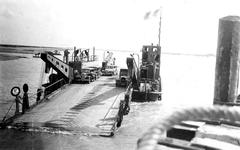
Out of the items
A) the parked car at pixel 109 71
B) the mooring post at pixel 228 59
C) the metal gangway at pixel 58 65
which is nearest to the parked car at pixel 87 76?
the metal gangway at pixel 58 65

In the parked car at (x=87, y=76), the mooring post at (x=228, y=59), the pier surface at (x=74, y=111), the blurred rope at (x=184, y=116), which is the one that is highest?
the mooring post at (x=228, y=59)

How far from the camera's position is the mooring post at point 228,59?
5.09 metres

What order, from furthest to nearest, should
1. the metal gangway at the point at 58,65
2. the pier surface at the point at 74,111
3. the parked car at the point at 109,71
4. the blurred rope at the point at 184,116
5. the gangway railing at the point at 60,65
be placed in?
the parked car at the point at 109,71, the gangway railing at the point at 60,65, the metal gangway at the point at 58,65, the pier surface at the point at 74,111, the blurred rope at the point at 184,116

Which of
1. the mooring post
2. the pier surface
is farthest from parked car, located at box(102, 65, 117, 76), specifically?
the mooring post

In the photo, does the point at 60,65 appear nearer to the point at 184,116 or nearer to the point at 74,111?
the point at 74,111

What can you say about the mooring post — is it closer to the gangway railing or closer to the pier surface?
the pier surface

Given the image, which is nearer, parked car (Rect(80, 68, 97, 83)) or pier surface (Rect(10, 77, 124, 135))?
pier surface (Rect(10, 77, 124, 135))

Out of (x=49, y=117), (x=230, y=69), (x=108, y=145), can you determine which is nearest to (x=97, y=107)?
(x=49, y=117)

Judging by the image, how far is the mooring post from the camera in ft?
16.7

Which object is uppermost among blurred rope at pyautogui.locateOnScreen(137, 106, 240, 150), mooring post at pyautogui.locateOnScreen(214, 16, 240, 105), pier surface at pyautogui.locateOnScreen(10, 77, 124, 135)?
mooring post at pyautogui.locateOnScreen(214, 16, 240, 105)

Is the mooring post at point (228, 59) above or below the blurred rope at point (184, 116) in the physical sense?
above

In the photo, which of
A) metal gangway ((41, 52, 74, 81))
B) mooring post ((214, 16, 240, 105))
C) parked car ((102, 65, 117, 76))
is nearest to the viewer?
mooring post ((214, 16, 240, 105))

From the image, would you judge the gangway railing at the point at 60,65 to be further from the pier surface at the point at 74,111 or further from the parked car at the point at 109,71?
the parked car at the point at 109,71

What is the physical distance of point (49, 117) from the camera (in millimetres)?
15422
